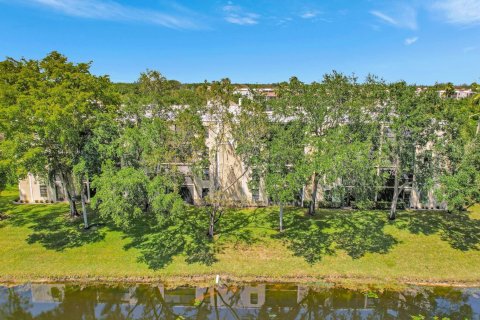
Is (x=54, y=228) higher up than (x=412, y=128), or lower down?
lower down

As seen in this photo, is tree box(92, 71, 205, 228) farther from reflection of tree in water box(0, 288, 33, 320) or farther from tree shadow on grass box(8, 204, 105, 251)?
reflection of tree in water box(0, 288, 33, 320)

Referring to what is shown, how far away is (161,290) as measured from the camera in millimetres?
17844

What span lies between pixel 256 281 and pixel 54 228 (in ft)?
52.1

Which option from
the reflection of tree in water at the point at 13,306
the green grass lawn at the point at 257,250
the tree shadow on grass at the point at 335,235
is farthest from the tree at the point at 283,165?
the reflection of tree in water at the point at 13,306

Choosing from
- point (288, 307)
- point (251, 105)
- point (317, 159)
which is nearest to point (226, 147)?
point (251, 105)

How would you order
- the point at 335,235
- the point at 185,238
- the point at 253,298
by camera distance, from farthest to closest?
1. the point at 335,235
2. the point at 185,238
3. the point at 253,298

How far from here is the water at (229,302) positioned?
1606 centimetres

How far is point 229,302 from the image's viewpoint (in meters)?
17.0

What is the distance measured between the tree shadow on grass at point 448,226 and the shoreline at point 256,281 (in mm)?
4173

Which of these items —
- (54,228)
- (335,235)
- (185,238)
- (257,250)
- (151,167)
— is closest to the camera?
(151,167)

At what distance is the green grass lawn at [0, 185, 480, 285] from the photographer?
18719 millimetres

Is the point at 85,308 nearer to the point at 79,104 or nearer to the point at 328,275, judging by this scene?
the point at 79,104

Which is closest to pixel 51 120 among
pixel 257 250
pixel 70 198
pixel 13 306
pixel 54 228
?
pixel 70 198

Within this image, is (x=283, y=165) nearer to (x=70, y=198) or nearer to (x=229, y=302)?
(x=229, y=302)
